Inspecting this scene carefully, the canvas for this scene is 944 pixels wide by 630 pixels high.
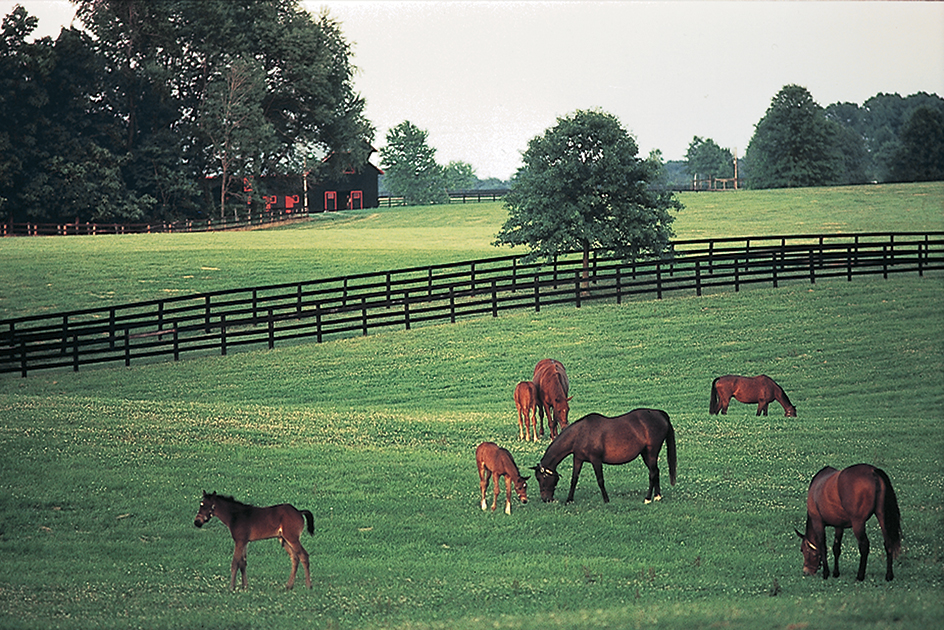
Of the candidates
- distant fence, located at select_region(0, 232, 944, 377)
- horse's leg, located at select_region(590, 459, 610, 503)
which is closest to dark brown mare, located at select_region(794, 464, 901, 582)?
horse's leg, located at select_region(590, 459, 610, 503)

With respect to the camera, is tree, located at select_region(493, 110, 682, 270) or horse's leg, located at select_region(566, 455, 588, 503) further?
tree, located at select_region(493, 110, 682, 270)

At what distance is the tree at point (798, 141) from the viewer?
8338 centimetres

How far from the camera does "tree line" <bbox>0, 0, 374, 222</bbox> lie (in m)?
56.8

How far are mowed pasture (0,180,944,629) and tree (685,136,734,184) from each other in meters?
117

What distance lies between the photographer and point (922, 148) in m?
83.4

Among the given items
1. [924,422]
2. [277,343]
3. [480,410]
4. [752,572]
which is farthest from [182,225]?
[752,572]

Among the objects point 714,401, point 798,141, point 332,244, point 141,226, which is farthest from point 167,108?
point 714,401

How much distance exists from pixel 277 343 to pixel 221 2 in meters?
41.2

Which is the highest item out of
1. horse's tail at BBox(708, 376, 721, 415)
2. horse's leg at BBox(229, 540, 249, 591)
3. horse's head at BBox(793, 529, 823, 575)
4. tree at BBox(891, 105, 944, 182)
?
tree at BBox(891, 105, 944, 182)

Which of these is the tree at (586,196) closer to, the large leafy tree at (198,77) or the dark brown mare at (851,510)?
the dark brown mare at (851,510)

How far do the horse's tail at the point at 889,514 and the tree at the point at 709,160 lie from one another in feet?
441

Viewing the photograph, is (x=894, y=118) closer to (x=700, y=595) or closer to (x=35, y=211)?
(x=35, y=211)

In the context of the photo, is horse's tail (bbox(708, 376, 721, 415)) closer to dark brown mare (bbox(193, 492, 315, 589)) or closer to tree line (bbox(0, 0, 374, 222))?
dark brown mare (bbox(193, 492, 315, 589))

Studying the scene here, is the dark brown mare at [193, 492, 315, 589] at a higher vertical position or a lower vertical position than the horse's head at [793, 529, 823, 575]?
higher
